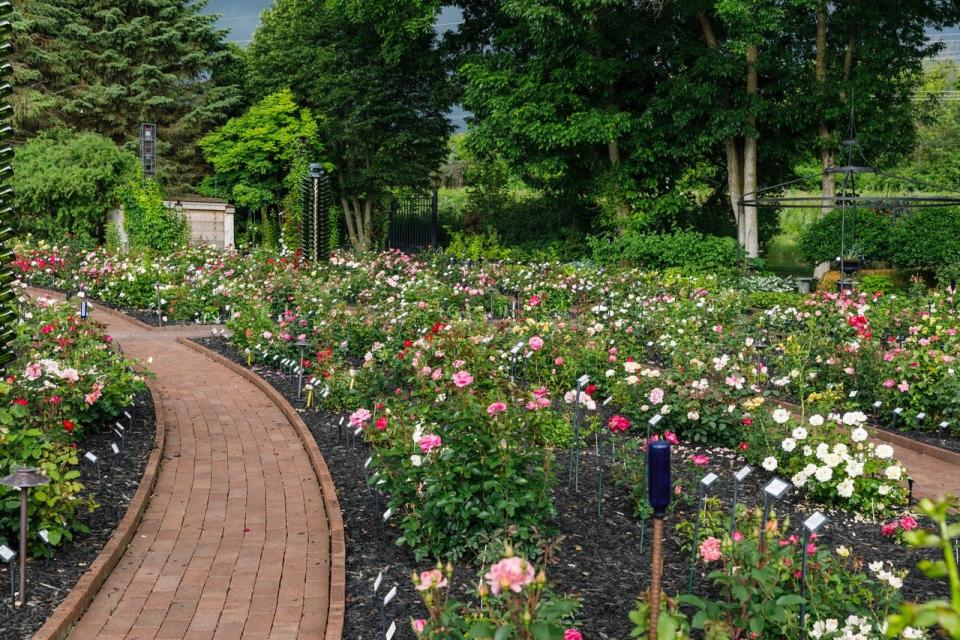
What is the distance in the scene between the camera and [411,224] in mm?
25453

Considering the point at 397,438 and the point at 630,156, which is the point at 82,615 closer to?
the point at 397,438

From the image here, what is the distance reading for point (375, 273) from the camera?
13.5 m

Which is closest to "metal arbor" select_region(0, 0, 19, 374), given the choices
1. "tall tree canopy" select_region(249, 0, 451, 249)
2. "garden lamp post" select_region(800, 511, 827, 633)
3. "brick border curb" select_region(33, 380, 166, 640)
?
"brick border curb" select_region(33, 380, 166, 640)

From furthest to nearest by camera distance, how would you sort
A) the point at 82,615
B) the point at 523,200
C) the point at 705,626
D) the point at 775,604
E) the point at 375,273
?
the point at 523,200 → the point at 375,273 → the point at 82,615 → the point at 775,604 → the point at 705,626

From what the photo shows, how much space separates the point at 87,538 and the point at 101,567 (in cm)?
45

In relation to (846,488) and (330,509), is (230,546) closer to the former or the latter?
(330,509)

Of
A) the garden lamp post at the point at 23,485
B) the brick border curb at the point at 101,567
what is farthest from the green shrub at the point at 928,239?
the garden lamp post at the point at 23,485

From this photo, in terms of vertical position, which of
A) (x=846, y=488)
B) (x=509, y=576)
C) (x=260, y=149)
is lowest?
(x=846, y=488)

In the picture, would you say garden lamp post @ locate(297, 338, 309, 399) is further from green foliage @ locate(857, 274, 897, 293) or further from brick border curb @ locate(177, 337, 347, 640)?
green foliage @ locate(857, 274, 897, 293)

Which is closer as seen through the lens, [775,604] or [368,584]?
[775,604]

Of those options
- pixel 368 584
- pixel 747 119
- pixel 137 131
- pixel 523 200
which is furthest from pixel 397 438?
pixel 137 131

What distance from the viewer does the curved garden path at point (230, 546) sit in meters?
3.66

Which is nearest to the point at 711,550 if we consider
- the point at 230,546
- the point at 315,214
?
the point at 230,546

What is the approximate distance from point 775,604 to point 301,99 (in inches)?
1105
